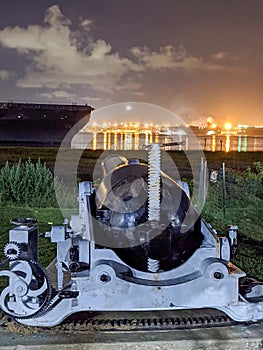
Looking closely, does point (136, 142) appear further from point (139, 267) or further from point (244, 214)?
point (139, 267)

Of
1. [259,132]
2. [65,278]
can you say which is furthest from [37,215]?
[259,132]

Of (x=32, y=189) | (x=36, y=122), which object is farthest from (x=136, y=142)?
(x=36, y=122)

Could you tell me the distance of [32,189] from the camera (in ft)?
42.9

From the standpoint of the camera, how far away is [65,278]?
15.2 ft

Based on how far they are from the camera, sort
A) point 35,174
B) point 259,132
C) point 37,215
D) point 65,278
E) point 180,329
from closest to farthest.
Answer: point 180,329 → point 65,278 → point 37,215 → point 35,174 → point 259,132

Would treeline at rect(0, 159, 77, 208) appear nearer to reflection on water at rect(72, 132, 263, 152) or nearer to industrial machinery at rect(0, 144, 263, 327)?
reflection on water at rect(72, 132, 263, 152)

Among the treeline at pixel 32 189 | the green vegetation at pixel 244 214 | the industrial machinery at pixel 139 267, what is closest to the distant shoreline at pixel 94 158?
the treeline at pixel 32 189

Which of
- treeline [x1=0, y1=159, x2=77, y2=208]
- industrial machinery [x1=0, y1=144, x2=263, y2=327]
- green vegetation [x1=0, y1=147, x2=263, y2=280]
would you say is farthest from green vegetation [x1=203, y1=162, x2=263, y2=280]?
treeline [x1=0, y1=159, x2=77, y2=208]

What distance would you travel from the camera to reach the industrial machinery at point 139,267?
341cm

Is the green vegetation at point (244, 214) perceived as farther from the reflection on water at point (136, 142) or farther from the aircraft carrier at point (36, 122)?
the aircraft carrier at point (36, 122)

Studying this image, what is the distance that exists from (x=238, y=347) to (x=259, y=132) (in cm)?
14524

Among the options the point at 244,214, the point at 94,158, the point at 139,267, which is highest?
the point at 94,158

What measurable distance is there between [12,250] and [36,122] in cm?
5610

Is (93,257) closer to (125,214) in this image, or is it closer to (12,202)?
(125,214)
